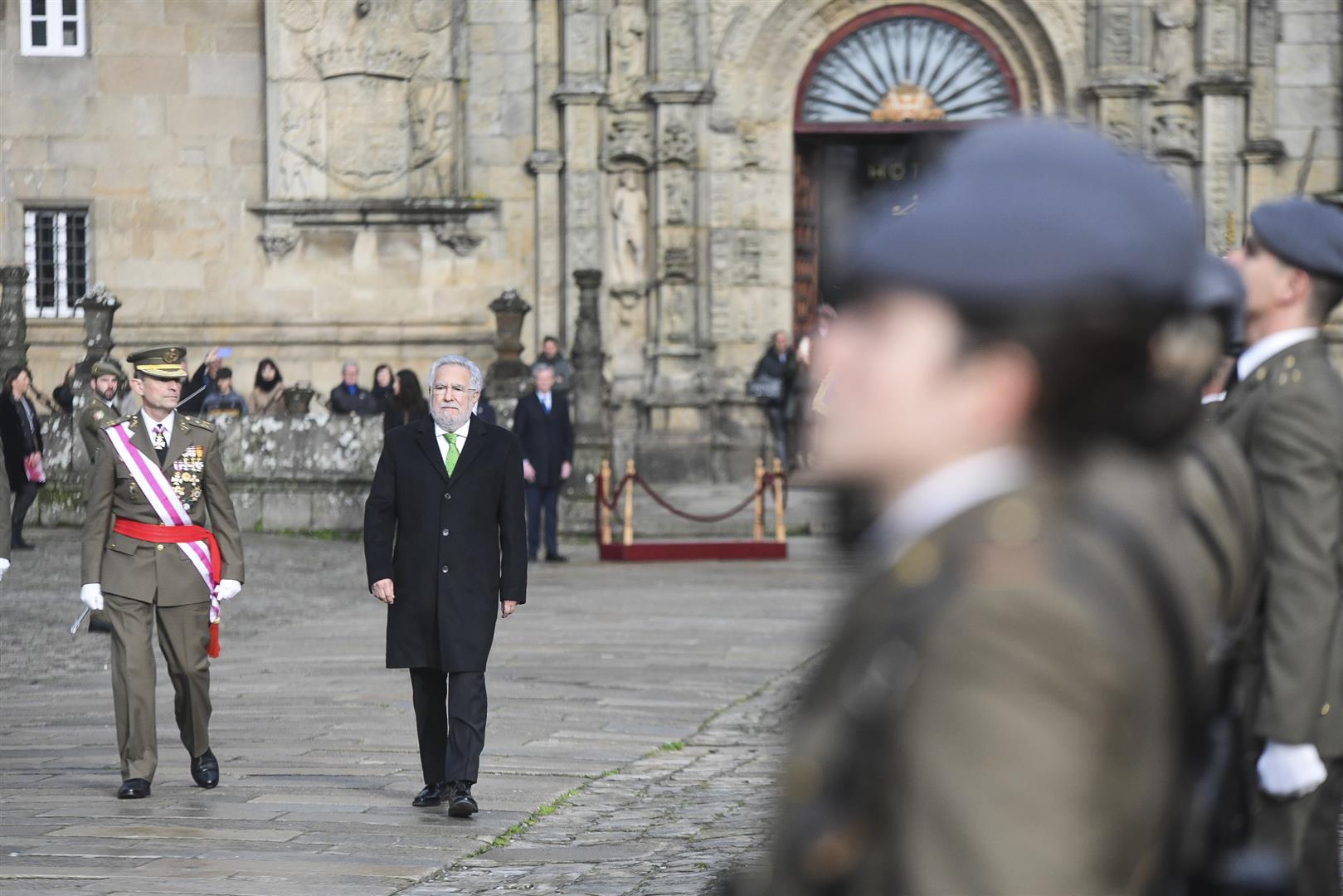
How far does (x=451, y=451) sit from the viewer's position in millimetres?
8844

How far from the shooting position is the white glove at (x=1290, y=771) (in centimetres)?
394

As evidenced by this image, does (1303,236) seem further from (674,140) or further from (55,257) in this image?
(55,257)

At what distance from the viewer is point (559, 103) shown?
26.8 metres

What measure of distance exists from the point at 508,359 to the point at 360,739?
13.3 metres

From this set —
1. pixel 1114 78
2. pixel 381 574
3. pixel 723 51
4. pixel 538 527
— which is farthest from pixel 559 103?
pixel 381 574

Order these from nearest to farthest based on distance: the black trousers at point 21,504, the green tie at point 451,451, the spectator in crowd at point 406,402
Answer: the green tie at point 451,451
the black trousers at point 21,504
the spectator in crowd at point 406,402

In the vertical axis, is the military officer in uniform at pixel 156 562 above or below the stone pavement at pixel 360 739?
above

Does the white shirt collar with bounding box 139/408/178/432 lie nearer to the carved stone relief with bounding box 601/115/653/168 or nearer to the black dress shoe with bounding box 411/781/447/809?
the black dress shoe with bounding box 411/781/447/809

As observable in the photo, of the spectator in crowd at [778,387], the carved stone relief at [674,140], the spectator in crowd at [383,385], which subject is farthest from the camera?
the carved stone relief at [674,140]

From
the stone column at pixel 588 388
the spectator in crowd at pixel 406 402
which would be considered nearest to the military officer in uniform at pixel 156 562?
the spectator in crowd at pixel 406 402

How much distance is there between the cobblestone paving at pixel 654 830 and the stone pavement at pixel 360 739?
0.08 feet

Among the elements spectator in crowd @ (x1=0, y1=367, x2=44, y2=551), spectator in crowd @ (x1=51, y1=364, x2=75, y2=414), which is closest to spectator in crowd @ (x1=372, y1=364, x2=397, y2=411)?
spectator in crowd @ (x1=51, y1=364, x2=75, y2=414)

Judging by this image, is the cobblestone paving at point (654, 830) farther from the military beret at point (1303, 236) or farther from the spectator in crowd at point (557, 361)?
the spectator in crowd at point (557, 361)

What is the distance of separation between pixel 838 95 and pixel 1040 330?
85.7 feet
